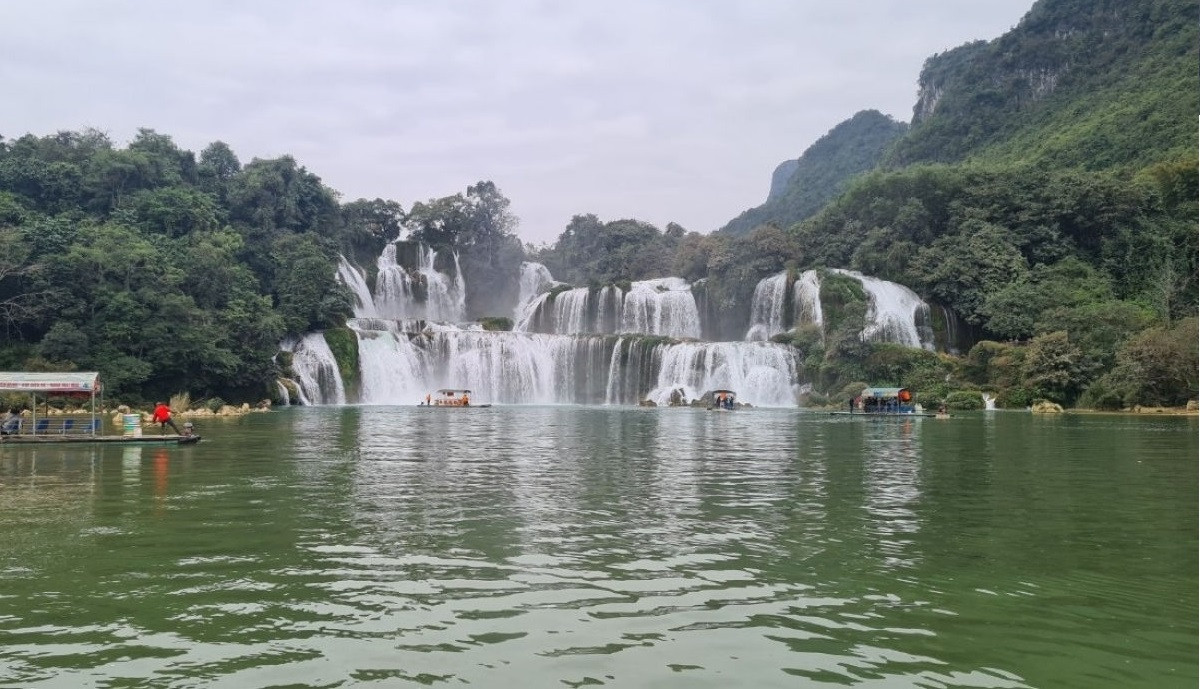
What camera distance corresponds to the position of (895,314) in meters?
50.4

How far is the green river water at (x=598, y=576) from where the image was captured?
4.71 meters

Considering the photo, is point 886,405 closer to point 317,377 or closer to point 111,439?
point 111,439

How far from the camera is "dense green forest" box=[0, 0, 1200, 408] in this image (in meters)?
38.8

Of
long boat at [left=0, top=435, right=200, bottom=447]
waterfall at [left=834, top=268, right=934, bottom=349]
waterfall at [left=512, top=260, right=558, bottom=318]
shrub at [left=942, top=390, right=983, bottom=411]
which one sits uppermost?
waterfall at [left=512, top=260, right=558, bottom=318]

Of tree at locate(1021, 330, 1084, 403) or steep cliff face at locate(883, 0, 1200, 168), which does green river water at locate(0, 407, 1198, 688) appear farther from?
steep cliff face at locate(883, 0, 1200, 168)

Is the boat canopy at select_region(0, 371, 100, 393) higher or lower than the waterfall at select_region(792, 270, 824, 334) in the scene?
lower

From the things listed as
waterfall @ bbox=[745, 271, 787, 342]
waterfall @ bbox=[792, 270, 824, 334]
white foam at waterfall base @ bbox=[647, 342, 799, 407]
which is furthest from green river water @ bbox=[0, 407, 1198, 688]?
waterfall @ bbox=[745, 271, 787, 342]

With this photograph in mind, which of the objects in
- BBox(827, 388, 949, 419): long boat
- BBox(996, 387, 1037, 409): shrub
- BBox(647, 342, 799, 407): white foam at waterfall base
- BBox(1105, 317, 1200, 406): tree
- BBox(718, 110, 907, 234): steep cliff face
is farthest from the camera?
BBox(718, 110, 907, 234): steep cliff face

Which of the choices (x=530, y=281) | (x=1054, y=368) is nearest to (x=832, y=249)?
(x=1054, y=368)

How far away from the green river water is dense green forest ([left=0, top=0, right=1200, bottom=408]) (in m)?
27.3

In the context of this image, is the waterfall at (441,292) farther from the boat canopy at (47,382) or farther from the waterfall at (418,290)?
the boat canopy at (47,382)

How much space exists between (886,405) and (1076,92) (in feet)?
192

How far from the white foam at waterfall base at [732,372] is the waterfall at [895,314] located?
602 centimetres

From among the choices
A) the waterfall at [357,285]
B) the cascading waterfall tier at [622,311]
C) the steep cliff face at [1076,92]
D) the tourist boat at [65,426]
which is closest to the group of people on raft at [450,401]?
the cascading waterfall tier at [622,311]
